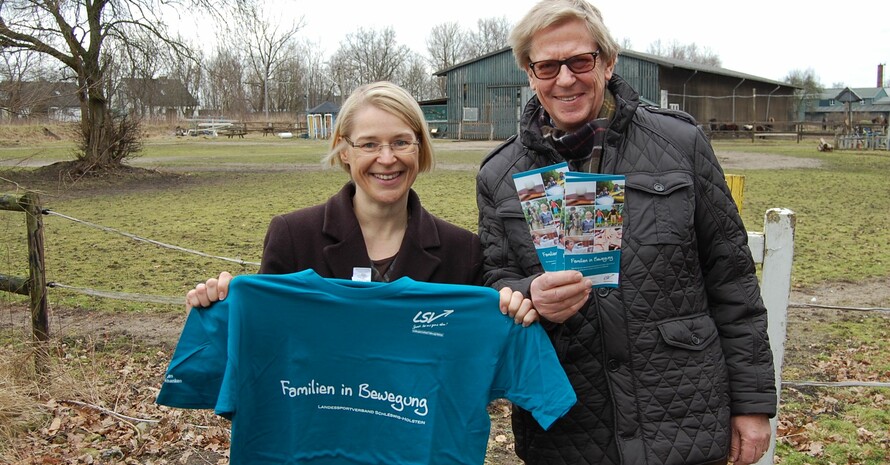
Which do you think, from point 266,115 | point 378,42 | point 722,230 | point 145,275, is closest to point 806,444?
point 722,230

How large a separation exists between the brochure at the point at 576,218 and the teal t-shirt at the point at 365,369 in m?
0.35

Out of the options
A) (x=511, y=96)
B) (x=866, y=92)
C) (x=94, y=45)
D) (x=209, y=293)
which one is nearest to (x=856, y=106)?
(x=866, y=92)

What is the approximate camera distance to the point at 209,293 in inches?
104

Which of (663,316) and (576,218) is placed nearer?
(576,218)

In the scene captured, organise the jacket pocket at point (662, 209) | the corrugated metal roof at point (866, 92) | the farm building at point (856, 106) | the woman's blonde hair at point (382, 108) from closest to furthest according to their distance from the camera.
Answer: the jacket pocket at point (662, 209)
the woman's blonde hair at point (382, 108)
the farm building at point (856, 106)
the corrugated metal roof at point (866, 92)

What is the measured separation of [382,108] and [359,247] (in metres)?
0.55

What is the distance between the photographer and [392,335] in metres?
2.66

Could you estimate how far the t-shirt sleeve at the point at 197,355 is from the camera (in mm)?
2645

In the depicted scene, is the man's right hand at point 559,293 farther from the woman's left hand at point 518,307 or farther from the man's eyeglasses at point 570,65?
the man's eyeglasses at point 570,65

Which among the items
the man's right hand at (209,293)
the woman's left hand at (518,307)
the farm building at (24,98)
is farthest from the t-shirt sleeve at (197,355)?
the farm building at (24,98)

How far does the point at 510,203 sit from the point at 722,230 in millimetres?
726

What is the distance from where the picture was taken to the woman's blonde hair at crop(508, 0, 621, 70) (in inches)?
97.0

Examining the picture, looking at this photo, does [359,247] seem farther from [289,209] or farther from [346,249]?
[289,209]

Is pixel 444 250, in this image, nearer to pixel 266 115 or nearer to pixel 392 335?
pixel 392 335
